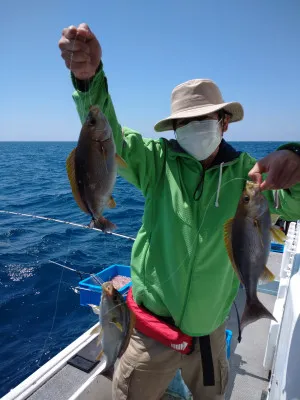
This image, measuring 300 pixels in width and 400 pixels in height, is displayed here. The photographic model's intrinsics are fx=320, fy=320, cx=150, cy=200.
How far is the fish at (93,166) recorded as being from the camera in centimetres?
166

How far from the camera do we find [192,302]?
2.29 meters

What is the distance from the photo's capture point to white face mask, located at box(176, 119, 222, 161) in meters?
2.37

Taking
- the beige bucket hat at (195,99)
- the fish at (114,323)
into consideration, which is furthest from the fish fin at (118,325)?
the beige bucket hat at (195,99)

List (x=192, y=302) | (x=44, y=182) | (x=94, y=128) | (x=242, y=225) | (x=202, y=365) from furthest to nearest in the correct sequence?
(x=44, y=182) < (x=202, y=365) < (x=192, y=302) < (x=242, y=225) < (x=94, y=128)

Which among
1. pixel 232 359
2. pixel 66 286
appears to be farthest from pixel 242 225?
pixel 66 286

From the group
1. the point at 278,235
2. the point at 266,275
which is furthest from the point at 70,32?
the point at 266,275

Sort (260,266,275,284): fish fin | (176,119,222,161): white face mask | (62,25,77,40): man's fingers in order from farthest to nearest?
1. (176,119,222,161): white face mask
2. (260,266,275,284): fish fin
3. (62,25,77,40): man's fingers

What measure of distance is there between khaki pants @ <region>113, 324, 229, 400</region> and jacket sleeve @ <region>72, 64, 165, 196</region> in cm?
117

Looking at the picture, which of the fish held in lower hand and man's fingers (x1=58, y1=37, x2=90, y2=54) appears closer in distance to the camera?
man's fingers (x1=58, y1=37, x2=90, y2=54)

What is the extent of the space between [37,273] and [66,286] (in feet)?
3.00

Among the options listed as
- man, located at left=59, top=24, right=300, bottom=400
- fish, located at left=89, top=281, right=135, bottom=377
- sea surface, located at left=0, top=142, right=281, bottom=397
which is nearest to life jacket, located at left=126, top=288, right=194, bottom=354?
man, located at left=59, top=24, right=300, bottom=400

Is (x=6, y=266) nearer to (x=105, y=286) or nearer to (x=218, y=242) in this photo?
(x=105, y=286)

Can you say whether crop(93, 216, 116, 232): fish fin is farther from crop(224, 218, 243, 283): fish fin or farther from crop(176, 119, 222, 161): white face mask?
crop(176, 119, 222, 161): white face mask

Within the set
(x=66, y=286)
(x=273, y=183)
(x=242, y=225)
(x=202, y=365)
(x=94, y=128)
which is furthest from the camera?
(x=66, y=286)
